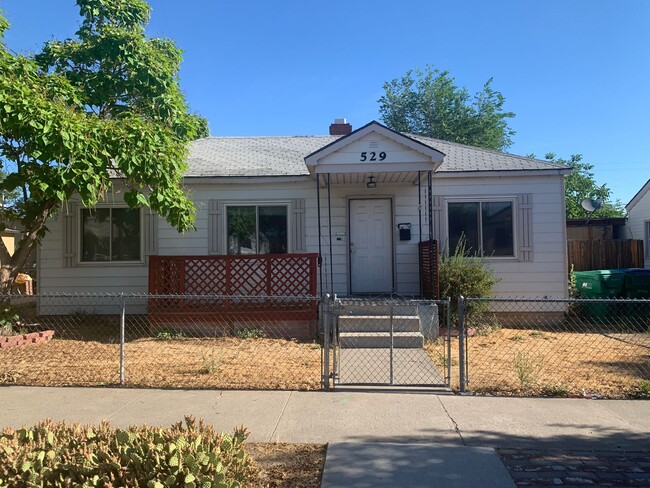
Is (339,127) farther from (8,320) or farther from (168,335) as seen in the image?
(8,320)

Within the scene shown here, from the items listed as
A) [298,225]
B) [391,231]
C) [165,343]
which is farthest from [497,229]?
[165,343]

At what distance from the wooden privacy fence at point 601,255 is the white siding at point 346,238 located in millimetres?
5053

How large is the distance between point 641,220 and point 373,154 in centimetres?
1383

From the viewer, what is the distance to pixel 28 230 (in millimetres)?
9648

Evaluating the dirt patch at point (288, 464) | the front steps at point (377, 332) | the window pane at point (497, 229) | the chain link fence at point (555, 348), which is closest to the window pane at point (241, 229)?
the front steps at point (377, 332)

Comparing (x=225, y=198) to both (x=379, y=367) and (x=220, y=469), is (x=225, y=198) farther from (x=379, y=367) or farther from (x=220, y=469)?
(x=220, y=469)

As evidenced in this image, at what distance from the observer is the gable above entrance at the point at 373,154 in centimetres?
963

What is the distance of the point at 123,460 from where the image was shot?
126 inches

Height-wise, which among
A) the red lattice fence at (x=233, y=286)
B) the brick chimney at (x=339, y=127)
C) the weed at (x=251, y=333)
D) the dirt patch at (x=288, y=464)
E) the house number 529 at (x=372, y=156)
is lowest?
the dirt patch at (x=288, y=464)

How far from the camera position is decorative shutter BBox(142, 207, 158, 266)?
1141 centimetres

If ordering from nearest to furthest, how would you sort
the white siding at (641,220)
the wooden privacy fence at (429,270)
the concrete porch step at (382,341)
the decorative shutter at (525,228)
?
the concrete porch step at (382,341)
the wooden privacy fence at (429,270)
the decorative shutter at (525,228)
the white siding at (641,220)

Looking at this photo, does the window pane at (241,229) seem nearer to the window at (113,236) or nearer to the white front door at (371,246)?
the window at (113,236)

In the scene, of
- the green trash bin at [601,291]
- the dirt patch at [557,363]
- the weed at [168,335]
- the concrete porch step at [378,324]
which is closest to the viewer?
the dirt patch at [557,363]

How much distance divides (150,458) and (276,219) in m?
8.53
